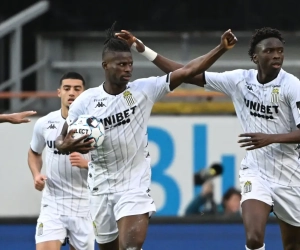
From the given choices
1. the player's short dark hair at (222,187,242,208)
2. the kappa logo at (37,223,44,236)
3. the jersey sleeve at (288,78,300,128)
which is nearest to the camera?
the jersey sleeve at (288,78,300,128)

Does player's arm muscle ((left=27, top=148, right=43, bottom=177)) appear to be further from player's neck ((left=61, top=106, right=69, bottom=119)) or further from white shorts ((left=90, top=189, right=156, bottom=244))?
white shorts ((left=90, top=189, right=156, bottom=244))

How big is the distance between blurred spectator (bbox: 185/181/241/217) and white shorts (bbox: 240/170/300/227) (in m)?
3.24

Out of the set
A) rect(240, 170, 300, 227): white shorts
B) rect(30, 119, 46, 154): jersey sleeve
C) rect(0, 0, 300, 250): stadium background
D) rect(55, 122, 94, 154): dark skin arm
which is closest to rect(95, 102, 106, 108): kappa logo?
rect(55, 122, 94, 154): dark skin arm

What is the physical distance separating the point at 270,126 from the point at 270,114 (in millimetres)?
104

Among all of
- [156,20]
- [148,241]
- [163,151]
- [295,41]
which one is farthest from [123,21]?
[148,241]

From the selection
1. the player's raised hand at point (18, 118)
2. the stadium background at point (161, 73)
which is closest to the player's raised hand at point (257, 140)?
the player's raised hand at point (18, 118)

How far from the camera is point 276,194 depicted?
28.3 feet

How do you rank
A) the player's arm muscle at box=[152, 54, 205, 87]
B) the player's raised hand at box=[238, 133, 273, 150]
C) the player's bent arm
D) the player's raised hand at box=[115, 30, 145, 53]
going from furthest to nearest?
1. the player's arm muscle at box=[152, 54, 205, 87]
2. the player's raised hand at box=[115, 30, 145, 53]
3. the player's bent arm
4. the player's raised hand at box=[238, 133, 273, 150]

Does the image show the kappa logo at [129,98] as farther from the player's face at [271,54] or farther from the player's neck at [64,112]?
the player's neck at [64,112]

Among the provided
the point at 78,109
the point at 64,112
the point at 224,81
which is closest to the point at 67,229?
the point at 64,112

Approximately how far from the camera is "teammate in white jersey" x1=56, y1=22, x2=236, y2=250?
8.44 meters

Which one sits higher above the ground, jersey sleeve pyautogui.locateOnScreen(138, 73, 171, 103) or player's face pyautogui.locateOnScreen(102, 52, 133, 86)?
player's face pyautogui.locateOnScreen(102, 52, 133, 86)

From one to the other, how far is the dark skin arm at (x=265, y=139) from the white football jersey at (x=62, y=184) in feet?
7.44

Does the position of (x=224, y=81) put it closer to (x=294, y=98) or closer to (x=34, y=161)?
(x=294, y=98)
